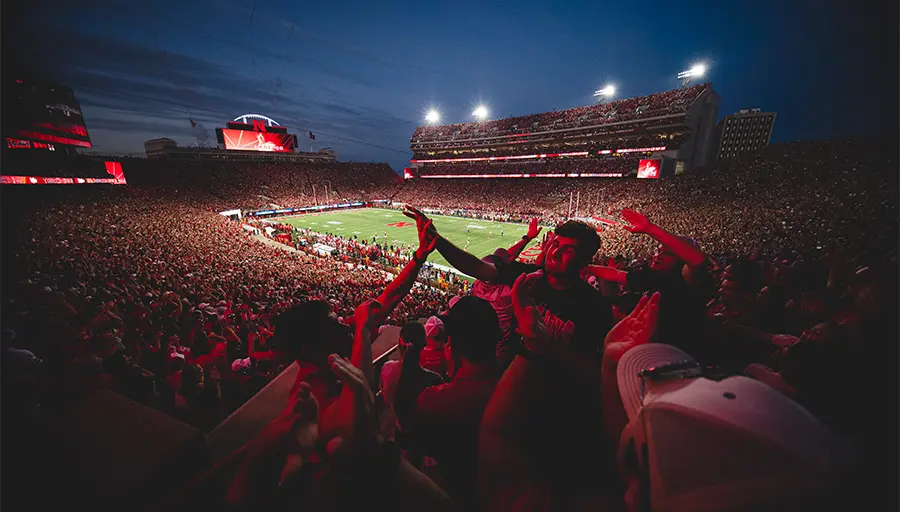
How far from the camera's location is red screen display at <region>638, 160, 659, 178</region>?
153 ft

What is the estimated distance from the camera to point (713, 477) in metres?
0.87

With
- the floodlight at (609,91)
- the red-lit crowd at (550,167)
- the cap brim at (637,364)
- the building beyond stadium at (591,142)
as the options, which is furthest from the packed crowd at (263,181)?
the cap brim at (637,364)

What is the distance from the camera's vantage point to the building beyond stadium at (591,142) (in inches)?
1976

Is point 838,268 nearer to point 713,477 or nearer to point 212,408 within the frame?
point 713,477

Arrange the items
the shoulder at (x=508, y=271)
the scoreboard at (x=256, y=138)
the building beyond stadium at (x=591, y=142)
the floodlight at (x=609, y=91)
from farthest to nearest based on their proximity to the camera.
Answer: the scoreboard at (x=256, y=138) < the floodlight at (x=609, y=91) < the building beyond stadium at (x=591, y=142) < the shoulder at (x=508, y=271)

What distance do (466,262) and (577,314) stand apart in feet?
3.79

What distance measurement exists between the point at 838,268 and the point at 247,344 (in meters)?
10.3

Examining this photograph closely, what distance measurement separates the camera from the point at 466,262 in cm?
320

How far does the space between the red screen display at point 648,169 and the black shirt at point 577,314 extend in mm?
54039

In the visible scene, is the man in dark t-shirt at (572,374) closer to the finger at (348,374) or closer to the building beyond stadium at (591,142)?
the finger at (348,374)

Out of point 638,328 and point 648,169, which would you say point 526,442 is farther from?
point 648,169

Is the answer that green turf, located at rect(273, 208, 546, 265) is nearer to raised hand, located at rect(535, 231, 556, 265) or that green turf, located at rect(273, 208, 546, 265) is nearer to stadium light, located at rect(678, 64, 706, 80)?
raised hand, located at rect(535, 231, 556, 265)

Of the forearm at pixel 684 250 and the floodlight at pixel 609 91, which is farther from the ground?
the floodlight at pixel 609 91

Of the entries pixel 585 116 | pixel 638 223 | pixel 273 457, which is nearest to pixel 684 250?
pixel 638 223
